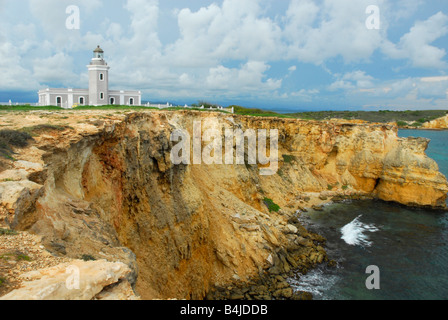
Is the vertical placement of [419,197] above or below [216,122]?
below

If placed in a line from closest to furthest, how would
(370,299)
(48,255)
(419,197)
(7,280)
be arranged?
(7,280) < (48,255) < (370,299) < (419,197)

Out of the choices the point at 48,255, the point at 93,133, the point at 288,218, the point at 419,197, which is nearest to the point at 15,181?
the point at 48,255

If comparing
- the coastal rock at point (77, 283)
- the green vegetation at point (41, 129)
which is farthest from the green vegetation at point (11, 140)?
the coastal rock at point (77, 283)

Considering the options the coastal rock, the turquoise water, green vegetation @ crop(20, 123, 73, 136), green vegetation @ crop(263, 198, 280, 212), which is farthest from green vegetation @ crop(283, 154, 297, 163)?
the coastal rock

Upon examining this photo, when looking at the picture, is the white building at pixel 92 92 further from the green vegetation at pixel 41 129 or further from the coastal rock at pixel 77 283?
the coastal rock at pixel 77 283

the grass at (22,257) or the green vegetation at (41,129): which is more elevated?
the green vegetation at (41,129)

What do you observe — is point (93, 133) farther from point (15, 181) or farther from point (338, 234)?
point (338, 234)

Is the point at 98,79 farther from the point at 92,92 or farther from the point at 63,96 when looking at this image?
the point at 63,96
